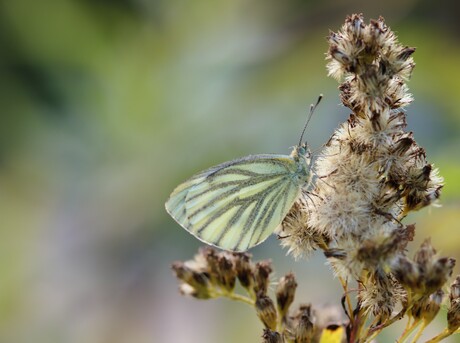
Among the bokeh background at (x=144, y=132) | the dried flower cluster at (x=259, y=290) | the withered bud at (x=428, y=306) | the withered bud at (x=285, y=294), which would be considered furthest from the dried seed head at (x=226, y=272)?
the bokeh background at (x=144, y=132)

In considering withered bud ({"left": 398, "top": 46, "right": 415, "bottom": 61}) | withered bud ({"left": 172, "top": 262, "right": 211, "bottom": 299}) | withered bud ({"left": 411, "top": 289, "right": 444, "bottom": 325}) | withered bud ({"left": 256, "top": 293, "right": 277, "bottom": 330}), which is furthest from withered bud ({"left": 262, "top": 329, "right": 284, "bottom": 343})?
withered bud ({"left": 398, "top": 46, "right": 415, "bottom": 61})

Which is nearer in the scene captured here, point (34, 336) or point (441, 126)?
point (441, 126)

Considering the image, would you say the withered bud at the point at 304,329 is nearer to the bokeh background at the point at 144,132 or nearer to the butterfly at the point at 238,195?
the butterfly at the point at 238,195

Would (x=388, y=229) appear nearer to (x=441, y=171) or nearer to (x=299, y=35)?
(x=441, y=171)

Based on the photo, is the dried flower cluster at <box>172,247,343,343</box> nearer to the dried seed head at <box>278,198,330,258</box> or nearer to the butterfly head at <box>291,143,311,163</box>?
the dried seed head at <box>278,198,330,258</box>

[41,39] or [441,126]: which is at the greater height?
[41,39]

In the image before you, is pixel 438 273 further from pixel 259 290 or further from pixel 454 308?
pixel 259 290

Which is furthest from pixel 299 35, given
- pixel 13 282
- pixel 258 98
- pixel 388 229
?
pixel 388 229
